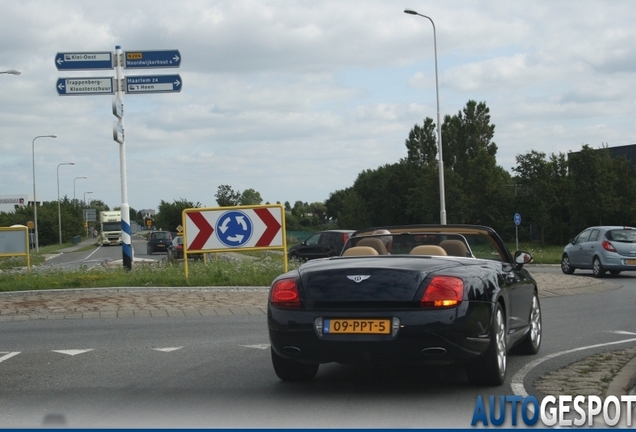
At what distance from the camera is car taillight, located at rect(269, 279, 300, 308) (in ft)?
23.4

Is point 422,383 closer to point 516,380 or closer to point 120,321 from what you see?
point 516,380

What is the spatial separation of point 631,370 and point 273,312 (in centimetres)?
331

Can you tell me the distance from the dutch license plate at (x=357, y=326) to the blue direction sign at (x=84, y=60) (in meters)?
19.2

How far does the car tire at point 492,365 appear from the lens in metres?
7.06

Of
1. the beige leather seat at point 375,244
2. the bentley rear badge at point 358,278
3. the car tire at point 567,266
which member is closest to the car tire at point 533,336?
the beige leather seat at point 375,244

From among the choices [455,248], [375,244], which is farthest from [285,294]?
[455,248]

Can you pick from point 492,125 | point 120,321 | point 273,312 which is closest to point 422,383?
point 273,312

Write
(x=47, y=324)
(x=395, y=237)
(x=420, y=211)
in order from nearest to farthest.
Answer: (x=395, y=237), (x=47, y=324), (x=420, y=211)

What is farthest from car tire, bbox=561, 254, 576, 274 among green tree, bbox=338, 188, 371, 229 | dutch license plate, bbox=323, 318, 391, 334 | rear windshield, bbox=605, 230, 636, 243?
green tree, bbox=338, 188, 371, 229

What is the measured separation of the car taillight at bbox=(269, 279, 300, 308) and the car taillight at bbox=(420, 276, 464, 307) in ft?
3.42

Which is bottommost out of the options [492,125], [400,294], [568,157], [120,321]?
[120,321]

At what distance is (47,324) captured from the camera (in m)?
13.5

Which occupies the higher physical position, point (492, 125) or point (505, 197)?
point (492, 125)

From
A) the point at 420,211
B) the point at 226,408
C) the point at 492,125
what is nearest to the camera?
the point at 226,408
